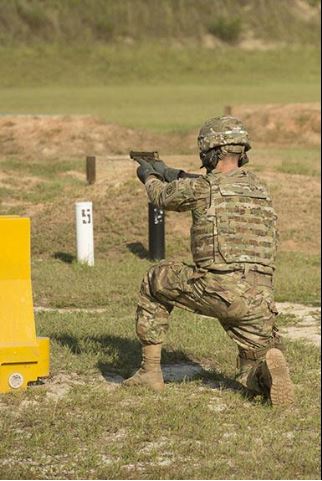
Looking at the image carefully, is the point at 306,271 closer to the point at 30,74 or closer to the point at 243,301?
the point at 243,301

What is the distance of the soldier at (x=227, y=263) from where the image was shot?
7.43 meters

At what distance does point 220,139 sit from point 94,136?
739 inches

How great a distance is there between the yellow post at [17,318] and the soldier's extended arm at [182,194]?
84cm

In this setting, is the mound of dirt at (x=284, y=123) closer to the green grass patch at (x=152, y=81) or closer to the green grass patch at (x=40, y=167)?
the green grass patch at (x=152, y=81)

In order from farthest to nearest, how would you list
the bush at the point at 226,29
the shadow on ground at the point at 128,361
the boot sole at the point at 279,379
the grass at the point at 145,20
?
the bush at the point at 226,29 → the grass at the point at 145,20 → the shadow on ground at the point at 128,361 → the boot sole at the point at 279,379

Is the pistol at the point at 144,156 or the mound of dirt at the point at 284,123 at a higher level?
the mound of dirt at the point at 284,123

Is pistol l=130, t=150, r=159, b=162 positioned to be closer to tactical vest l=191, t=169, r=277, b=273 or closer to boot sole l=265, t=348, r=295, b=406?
tactical vest l=191, t=169, r=277, b=273

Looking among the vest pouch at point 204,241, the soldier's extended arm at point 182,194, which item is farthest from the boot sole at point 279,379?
the soldier's extended arm at point 182,194

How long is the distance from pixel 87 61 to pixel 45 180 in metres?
29.0

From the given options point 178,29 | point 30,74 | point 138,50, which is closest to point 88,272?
point 30,74

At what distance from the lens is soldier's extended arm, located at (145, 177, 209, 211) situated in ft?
24.4

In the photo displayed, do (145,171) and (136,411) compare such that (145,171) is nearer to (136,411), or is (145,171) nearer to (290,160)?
(136,411)

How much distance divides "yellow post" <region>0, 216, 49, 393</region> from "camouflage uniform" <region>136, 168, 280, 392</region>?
2.23 ft

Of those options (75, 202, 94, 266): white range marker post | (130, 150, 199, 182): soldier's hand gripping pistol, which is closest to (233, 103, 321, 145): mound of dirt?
(75, 202, 94, 266): white range marker post
